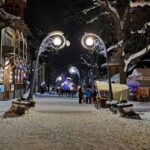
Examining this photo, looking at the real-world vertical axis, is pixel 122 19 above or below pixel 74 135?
above

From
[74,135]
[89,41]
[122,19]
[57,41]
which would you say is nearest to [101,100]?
[122,19]

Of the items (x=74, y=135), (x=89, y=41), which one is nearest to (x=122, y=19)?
(x=89, y=41)

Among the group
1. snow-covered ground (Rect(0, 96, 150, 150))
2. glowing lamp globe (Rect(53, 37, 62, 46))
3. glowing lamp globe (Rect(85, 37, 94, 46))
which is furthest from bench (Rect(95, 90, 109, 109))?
snow-covered ground (Rect(0, 96, 150, 150))

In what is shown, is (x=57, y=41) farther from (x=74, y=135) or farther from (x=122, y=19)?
(x=74, y=135)

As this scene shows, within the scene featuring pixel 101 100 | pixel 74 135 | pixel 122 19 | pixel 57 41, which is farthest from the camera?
pixel 101 100

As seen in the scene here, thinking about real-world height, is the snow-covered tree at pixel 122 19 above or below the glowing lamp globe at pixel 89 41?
above

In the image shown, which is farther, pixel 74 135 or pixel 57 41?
pixel 57 41

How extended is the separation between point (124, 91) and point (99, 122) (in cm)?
1197

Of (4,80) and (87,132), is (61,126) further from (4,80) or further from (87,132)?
(4,80)

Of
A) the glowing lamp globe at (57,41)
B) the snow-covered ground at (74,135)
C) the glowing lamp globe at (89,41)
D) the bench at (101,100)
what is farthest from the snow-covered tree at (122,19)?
the snow-covered ground at (74,135)

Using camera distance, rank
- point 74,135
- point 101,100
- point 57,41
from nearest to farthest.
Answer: point 74,135 < point 57,41 < point 101,100

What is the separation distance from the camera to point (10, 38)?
163 ft

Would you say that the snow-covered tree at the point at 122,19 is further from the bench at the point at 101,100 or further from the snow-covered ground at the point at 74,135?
the snow-covered ground at the point at 74,135

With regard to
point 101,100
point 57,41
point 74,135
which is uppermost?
point 57,41
